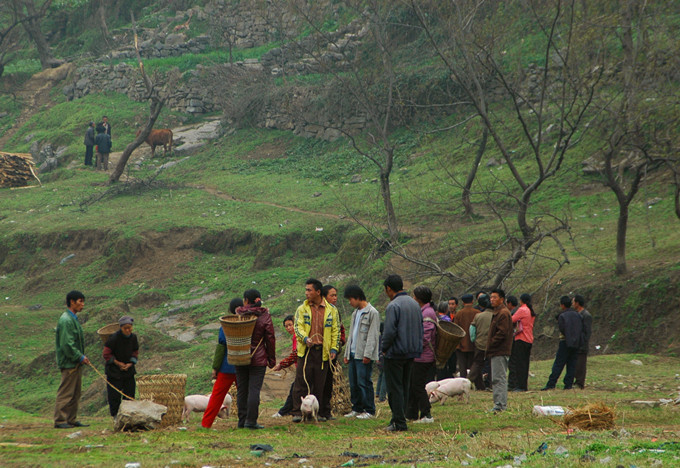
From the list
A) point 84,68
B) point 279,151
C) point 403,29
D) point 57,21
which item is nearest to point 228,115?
point 279,151

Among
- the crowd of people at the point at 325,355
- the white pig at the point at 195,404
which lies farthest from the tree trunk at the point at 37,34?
the white pig at the point at 195,404

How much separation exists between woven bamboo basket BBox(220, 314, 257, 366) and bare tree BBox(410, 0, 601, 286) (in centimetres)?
651

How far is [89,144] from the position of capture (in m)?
29.5

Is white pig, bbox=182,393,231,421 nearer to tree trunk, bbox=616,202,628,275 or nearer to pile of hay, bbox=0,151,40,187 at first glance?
tree trunk, bbox=616,202,628,275

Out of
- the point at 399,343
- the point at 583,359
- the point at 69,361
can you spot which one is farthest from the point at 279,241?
the point at 399,343

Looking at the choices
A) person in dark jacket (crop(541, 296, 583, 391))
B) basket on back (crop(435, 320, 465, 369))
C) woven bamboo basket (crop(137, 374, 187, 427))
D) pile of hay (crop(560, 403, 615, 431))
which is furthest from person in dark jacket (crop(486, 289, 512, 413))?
woven bamboo basket (crop(137, 374, 187, 427))

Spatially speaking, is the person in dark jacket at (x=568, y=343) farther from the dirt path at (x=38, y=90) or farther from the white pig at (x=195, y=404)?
the dirt path at (x=38, y=90)

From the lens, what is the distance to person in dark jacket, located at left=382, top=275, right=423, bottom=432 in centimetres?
735

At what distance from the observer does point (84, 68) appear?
3878 cm

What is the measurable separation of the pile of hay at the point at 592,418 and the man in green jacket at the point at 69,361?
17.0 ft

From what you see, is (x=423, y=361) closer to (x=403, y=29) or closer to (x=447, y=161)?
(x=447, y=161)

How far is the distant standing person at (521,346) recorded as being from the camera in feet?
34.9

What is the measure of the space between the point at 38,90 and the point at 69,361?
3641 centimetres

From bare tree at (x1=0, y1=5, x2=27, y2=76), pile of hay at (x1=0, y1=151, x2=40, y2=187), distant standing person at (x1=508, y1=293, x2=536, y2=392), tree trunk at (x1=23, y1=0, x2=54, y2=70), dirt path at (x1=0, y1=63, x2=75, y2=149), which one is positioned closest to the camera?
distant standing person at (x1=508, y1=293, x2=536, y2=392)
